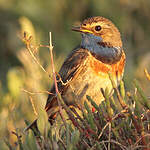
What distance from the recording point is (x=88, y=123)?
9.52ft

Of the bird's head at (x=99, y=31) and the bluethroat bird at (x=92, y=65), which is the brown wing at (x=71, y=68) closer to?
the bluethroat bird at (x=92, y=65)

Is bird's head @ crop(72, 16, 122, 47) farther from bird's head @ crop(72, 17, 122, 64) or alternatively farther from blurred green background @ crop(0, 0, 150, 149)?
blurred green background @ crop(0, 0, 150, 149)

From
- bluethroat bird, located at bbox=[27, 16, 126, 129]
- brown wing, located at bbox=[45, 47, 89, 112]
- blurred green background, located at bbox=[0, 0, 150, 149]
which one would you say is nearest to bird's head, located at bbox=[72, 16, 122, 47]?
bluethroat bird, located at bbox=[27, 16, 126, 129]

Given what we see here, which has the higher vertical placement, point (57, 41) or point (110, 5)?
point (110, 5)

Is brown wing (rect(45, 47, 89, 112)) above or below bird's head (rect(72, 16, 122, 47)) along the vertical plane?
below

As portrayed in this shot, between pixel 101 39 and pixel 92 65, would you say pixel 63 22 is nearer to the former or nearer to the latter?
pixel 101 39

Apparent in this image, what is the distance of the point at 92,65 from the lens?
15.4ft

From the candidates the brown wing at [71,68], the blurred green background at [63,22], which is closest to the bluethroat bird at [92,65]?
the brown wing at [71,68]

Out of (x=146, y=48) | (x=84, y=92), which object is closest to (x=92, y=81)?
(x=84, y=92)

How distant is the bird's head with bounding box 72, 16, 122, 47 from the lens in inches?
198

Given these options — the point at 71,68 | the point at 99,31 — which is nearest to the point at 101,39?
the point at 99,31

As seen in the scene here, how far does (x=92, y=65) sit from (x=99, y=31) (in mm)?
613

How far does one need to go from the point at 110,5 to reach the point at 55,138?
5862mm

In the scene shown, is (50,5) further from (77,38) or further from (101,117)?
(101,117)
